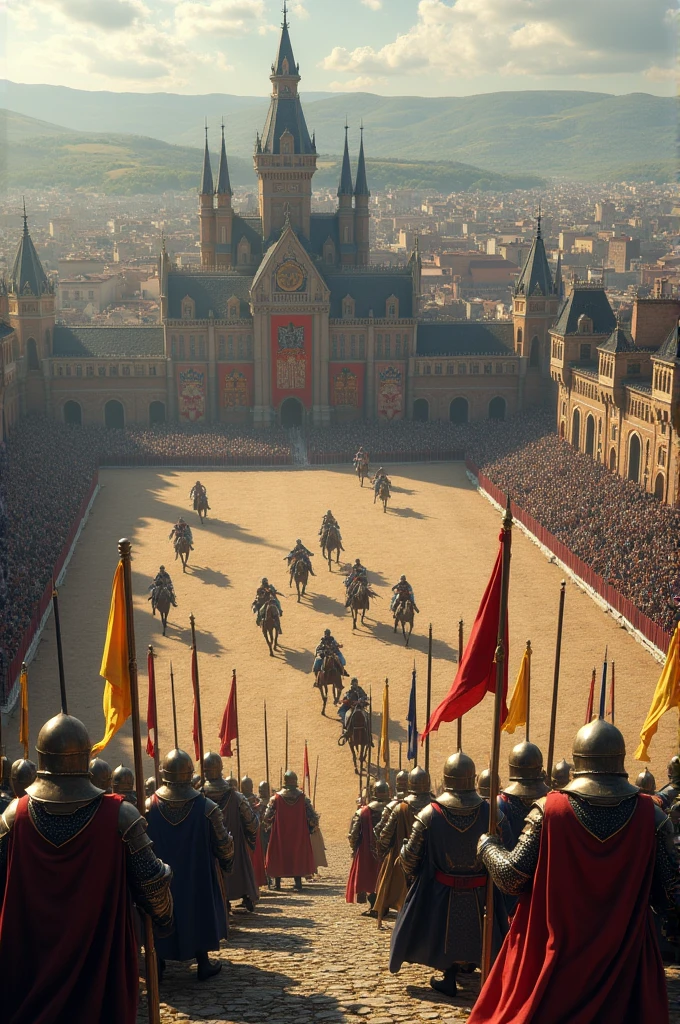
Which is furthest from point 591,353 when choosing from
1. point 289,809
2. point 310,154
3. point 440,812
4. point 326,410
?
point 440,812

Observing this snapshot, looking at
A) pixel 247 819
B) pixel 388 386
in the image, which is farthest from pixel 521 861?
pixel 388 386

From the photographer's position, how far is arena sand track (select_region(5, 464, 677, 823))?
98.0ft

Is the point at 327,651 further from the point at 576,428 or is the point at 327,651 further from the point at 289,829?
the point at 576,428

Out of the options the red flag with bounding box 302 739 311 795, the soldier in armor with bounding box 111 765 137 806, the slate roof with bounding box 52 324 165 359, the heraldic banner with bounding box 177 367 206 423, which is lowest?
the red flag with bounding box 302 739 311 795

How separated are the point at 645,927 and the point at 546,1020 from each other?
0.90 metres

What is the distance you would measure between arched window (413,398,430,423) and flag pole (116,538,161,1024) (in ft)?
204

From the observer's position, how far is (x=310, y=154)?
75.7 metres

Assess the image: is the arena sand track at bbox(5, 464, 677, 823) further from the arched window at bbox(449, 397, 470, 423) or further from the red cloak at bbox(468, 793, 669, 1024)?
the red cloak at bbox(468, 793, 669, 1024)

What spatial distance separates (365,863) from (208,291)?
57697 mm

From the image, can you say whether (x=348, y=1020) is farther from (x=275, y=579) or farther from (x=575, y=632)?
(x=275, y=579)

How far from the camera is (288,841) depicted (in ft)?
65.1

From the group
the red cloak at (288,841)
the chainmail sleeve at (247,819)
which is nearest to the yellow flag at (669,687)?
the red cloak at (288,841)

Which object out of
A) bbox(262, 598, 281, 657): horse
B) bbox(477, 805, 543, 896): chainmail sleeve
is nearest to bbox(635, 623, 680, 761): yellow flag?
bbox(477, 805, 543, 896): chainmail sleeve

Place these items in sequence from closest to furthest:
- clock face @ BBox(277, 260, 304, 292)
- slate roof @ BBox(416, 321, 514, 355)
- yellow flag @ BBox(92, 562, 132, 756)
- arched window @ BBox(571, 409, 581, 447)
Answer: yellow flag @ BBox(92, 562, 132, 756) → arched window @ BBox(571, 409, 581, 447) → clock face @ BBox(277, 260, 304, 292) → slate roof @ BBox(416, 321, 514, 355)
